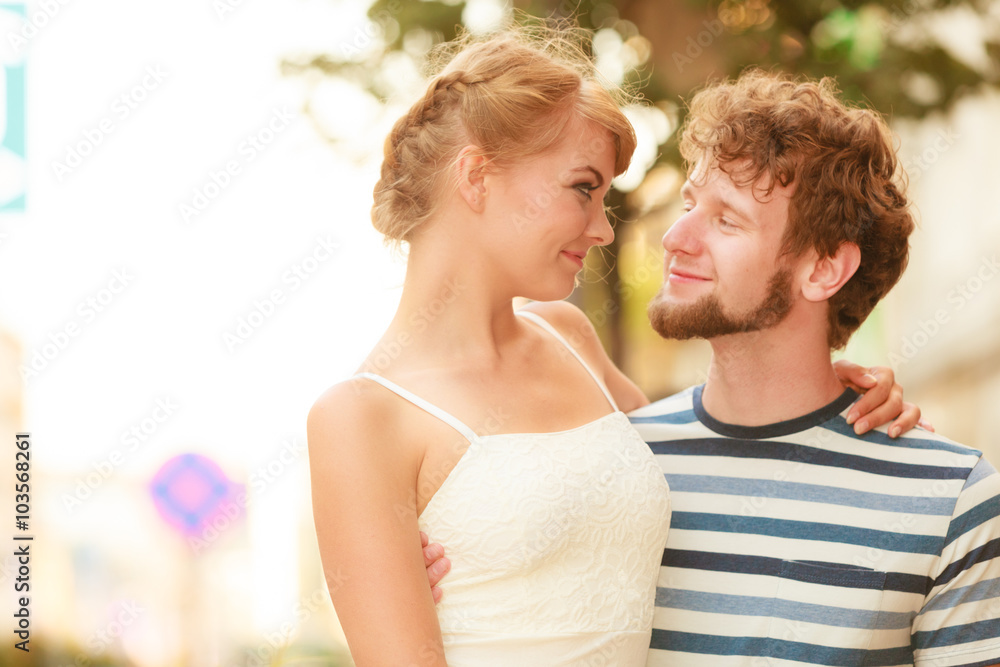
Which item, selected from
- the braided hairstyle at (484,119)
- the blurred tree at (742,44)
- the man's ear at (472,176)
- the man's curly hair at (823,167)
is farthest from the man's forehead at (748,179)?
the blurred tree at (742,44)

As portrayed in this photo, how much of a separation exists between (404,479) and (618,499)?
43cm

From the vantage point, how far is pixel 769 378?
2.05 metres

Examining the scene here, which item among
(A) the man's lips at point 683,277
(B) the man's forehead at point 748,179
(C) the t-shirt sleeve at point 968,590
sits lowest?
(C) the t-shirt sleeve at point 968,590

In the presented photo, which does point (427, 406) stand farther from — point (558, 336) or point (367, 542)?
point (558, 336)

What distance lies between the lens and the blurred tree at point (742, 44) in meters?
3.31

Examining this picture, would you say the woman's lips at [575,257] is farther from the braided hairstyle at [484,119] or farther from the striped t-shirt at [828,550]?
the striped t-shirt at [828,550]

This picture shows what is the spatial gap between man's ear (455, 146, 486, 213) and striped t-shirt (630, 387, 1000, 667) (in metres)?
0.77

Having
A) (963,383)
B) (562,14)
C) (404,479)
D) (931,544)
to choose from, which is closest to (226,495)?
(562,14)

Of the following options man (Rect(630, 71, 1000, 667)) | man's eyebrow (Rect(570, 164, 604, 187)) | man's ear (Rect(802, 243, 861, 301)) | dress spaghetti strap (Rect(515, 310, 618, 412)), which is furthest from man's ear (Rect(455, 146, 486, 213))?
man's ear (Rect(802, 243, 861, 301))

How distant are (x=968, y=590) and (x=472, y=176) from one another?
4.08 feet

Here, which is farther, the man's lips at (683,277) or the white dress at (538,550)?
the man's lips at (683,277)

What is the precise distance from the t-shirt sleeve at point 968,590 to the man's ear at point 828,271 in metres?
0.53

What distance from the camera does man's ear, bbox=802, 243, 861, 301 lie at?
2.09 meters

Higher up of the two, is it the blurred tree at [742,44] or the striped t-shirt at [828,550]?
→ the blurred tree at [742,44]
